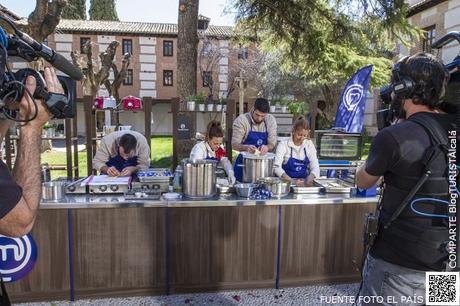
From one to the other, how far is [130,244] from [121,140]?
55.9 inches

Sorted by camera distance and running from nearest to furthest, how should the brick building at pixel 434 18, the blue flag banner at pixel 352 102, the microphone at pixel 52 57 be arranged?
the microphone at pixel 52 57 → the blue flag banner at pixel 352 102 → the brick building at pixel 434 18

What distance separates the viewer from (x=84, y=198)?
3107 mm

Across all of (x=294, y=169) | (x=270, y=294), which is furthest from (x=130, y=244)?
(x=294, y=169)

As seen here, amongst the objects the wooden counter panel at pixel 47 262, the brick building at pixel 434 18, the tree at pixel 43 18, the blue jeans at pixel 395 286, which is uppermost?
the brick building at pixel 434 18

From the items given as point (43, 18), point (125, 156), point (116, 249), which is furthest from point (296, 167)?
point (43, 18)

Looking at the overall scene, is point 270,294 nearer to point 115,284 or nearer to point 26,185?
point 115,284

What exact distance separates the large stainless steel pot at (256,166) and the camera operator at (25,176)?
237cm

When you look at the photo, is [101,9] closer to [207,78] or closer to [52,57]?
[207,78]

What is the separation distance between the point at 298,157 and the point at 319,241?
1.02m

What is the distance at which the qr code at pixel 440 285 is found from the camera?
1.52 metres

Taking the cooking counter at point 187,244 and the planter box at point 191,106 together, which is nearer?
the cooking counter at point 187,244

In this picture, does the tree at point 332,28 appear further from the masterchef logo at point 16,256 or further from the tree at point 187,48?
the masterchef logo at point 16,256

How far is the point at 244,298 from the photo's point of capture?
125 inches

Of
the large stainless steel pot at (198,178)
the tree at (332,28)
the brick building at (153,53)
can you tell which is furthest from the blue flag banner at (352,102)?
the brick building at (153,53)
